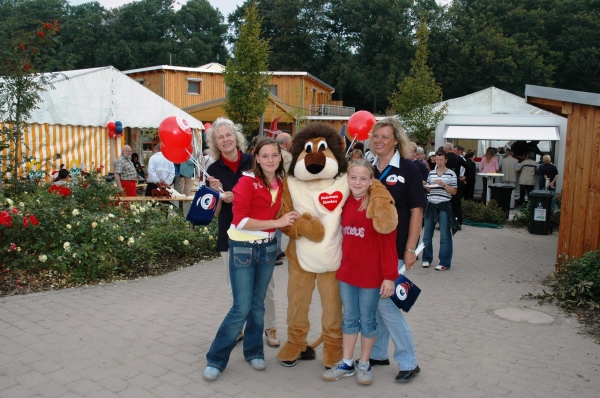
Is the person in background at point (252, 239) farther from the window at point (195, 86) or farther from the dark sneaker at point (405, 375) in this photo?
the window at point (195, 86)

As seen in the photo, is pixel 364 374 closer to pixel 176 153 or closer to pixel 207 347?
pixel 207 347

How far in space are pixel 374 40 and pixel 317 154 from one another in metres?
56.5

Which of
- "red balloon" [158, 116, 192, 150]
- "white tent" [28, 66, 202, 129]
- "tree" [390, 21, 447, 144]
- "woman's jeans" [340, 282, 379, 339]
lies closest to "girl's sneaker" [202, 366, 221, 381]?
"woman's jeans" [340, 282, 379, 339]

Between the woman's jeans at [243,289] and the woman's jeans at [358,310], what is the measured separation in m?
0.62

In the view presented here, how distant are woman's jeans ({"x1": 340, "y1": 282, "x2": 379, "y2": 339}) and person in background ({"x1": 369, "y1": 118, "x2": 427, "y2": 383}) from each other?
13 centimetres

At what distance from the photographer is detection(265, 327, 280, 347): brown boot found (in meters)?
4.66

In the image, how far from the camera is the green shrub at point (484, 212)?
1259cm

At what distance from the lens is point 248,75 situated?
858 inches

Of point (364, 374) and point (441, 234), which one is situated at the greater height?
point (441, 234)

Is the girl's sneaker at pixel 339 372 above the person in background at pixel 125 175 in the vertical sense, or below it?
below

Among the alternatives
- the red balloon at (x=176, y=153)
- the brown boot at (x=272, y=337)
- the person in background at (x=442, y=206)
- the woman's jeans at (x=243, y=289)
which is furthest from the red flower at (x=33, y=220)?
the person in background at (x=442, y=206)

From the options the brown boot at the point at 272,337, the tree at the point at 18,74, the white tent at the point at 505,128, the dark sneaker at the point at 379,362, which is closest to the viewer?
the dark sneaker at the point at 379,362

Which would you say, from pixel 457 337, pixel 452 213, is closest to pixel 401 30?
pixel 452 213

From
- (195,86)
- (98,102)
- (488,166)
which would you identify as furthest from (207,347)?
(195,86)
